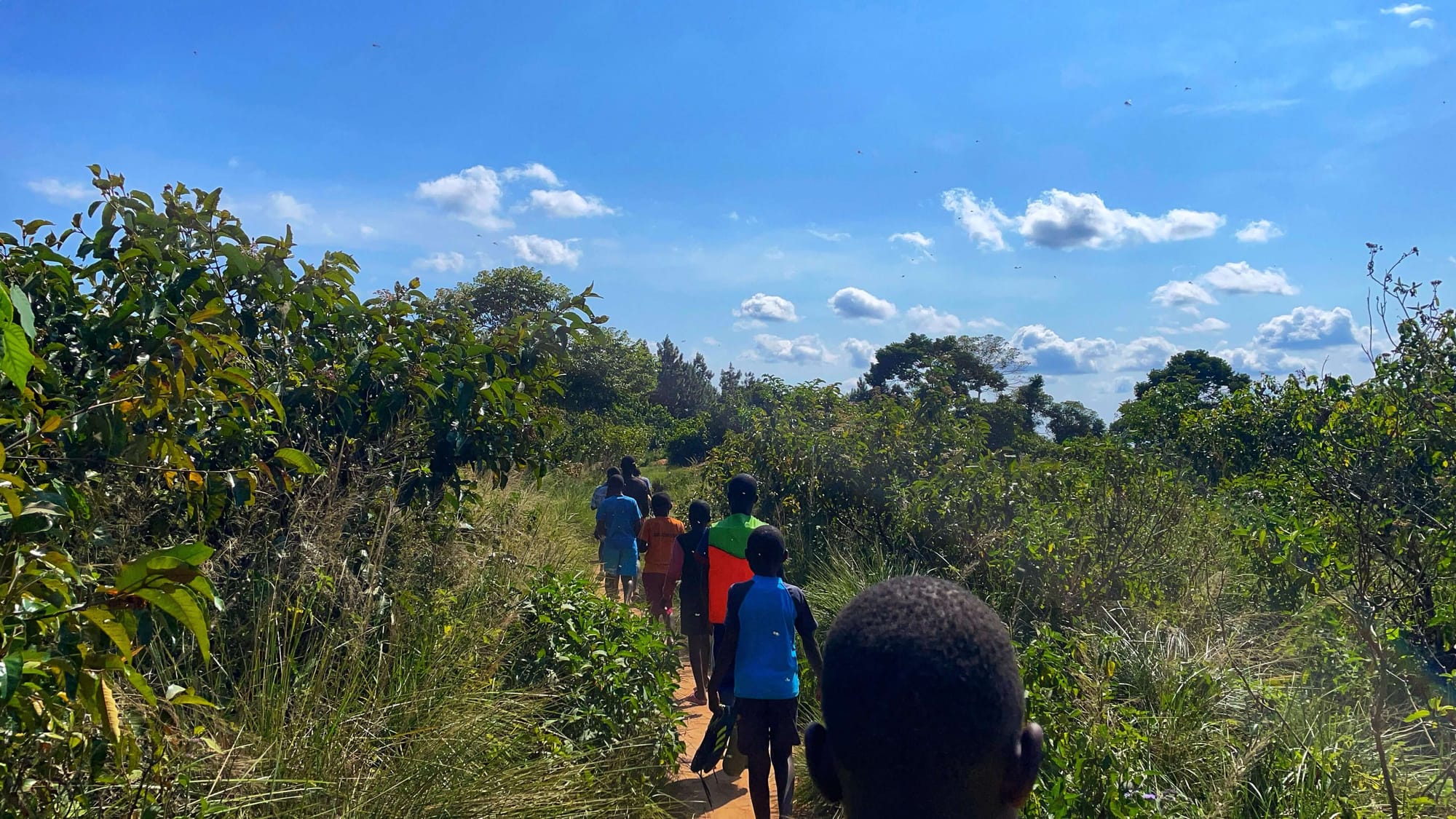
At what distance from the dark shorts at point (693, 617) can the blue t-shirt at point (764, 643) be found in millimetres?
1954

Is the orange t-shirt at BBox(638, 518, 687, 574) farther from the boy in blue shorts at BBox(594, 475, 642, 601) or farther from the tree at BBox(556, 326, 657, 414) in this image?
the tree at BBox(556, 326, 657, 414)

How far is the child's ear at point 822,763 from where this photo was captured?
1.41 metres

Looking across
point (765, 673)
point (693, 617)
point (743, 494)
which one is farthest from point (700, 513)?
point (765, 673)

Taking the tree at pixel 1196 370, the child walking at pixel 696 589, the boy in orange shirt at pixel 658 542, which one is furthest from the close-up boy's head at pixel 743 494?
the tree at pixel 1196 370

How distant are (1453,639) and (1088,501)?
2549mm

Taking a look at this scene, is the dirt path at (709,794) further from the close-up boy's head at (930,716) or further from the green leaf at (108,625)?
the close-up boy's head at (930,716)

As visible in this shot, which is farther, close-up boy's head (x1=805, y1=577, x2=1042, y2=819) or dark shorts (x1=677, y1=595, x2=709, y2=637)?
dark shorts (x1=677, y1=595, x2=709, y2=637)

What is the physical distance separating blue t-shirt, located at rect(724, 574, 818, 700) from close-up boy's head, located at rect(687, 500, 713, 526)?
86.8 inches

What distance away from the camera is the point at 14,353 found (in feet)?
5.29

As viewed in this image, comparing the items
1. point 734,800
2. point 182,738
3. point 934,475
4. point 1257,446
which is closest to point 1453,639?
point 734,800

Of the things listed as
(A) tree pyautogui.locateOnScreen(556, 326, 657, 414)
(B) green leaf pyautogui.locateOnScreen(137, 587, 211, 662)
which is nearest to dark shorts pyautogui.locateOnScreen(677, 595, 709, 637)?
(B) green leaf pyautogui.locateOnScreen(137, 587, 211, 662)

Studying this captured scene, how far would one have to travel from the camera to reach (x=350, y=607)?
12.0 ft

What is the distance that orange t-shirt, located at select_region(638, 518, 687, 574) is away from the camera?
748 cm

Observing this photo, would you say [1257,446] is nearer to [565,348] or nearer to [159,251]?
[565,348]
